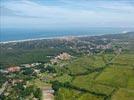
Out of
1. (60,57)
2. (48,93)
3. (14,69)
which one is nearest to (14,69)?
(14,69)

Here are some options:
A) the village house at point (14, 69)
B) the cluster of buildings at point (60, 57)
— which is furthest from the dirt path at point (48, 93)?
the cluster of buildings at point (60, 57)

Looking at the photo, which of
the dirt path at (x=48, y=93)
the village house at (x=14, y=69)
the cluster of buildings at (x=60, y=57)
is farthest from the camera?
the cluster of buildings at (x=60, y=57)

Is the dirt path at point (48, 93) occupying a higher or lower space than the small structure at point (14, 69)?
lower

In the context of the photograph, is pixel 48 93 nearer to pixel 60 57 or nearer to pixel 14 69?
pixel 14 69

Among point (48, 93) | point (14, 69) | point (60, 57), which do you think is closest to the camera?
point (48, 93)

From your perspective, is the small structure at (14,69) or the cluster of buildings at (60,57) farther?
the cluster of buildings at (60,57)

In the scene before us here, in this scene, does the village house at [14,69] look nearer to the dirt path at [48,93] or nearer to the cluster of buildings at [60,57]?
the cluster of buildings at [60,57]

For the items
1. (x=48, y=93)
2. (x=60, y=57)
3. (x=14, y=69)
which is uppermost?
(x=60, y=57)

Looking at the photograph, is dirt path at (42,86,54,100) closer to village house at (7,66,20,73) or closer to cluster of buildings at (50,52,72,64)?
village house at (7,66,20,73)

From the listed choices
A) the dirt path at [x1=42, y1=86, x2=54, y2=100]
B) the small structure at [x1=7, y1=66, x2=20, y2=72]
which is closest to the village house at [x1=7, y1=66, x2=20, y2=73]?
the small structure at [x1=7, y1=66, x2=20, y2=72]

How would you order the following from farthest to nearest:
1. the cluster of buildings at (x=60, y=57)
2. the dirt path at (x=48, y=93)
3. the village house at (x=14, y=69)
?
the cluster of buildings at (x=60, y=57) → the village house at (x=14, y=69) → the dirt path at (x=48, y=93)

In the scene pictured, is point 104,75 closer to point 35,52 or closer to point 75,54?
point 75,54
